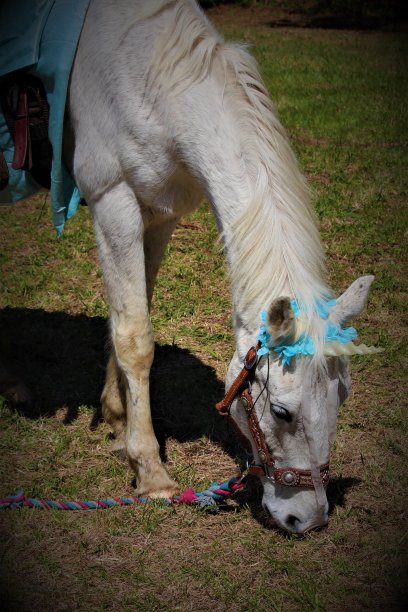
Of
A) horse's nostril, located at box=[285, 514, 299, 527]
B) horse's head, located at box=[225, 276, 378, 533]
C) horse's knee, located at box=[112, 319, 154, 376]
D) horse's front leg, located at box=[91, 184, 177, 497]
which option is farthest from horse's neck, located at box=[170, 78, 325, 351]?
horse's nostril, located at box=[285, 514, 299, 527]

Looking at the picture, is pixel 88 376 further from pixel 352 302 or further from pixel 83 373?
pixel 352 302

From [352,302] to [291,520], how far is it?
3.06ft

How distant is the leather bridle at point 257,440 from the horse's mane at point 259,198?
0.20m

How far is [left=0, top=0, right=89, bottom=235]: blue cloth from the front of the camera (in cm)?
290

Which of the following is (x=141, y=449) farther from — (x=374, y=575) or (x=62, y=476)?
(x=374, y=575)

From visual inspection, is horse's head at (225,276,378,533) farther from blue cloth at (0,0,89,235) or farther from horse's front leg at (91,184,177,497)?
blue cloth at (0,0,89,235)

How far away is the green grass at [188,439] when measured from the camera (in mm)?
2631

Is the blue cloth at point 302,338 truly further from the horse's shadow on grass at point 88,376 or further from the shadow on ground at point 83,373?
the shadow on ground at point 83,373

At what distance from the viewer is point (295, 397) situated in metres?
2.46

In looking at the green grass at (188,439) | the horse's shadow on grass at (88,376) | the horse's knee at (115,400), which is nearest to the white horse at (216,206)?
the green grass at (188,439)

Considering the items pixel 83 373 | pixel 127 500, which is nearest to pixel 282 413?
pixel 127 500

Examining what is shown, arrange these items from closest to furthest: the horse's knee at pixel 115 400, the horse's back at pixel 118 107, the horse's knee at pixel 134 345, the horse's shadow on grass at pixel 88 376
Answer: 1. the horse's back at pixel 118 107
2. the horse's knee at pixel 134 345
3. the horse's knee at pixel 115 400
4. the horse's shadow on grass at pixel 88 376

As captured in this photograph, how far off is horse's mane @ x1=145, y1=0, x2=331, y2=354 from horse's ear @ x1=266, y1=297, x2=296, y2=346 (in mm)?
78

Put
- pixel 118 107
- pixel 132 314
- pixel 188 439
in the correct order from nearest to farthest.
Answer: pixel 118 107, pixel 132 314, pixel 188 439
